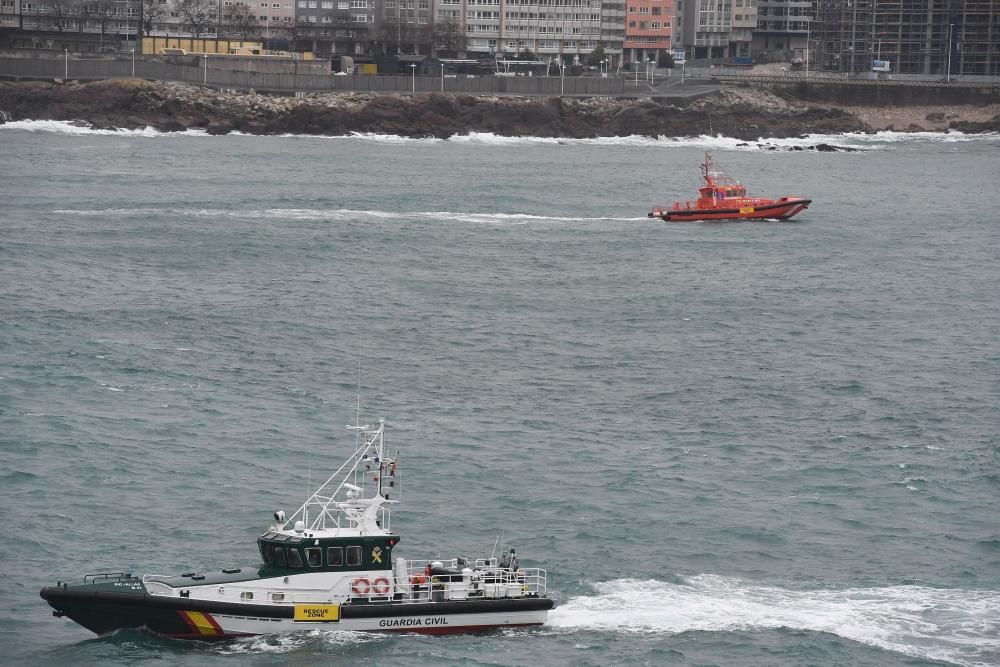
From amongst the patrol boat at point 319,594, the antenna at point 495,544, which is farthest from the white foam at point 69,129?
the patrol boat at point 319,594

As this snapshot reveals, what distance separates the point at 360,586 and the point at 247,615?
9.48 feet

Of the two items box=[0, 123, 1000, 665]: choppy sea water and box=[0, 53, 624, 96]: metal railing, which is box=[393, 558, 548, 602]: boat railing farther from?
box=[0, 53, 624, 96]: metal railing

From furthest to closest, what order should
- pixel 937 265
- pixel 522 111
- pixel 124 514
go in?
1. pixel 522 111
2. pixel 937 265
3. pixel 124 514

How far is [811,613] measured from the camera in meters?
42.8

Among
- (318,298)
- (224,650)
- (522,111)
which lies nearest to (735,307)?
(318,298)

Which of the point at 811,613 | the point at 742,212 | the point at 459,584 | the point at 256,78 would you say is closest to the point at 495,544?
the point at 459,584

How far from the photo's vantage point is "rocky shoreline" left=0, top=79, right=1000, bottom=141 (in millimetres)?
180125

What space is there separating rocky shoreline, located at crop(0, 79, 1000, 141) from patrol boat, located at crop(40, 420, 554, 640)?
14617 centimetres

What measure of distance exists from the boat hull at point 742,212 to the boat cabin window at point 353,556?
8482 cm

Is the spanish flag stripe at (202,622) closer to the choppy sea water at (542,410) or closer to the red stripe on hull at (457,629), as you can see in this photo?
the choppy sea water at (542,410)

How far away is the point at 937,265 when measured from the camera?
337 ft

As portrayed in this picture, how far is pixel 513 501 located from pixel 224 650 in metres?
14.7

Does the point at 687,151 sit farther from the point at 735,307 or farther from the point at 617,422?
the point at 617,422

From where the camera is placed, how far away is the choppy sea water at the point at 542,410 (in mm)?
42906
